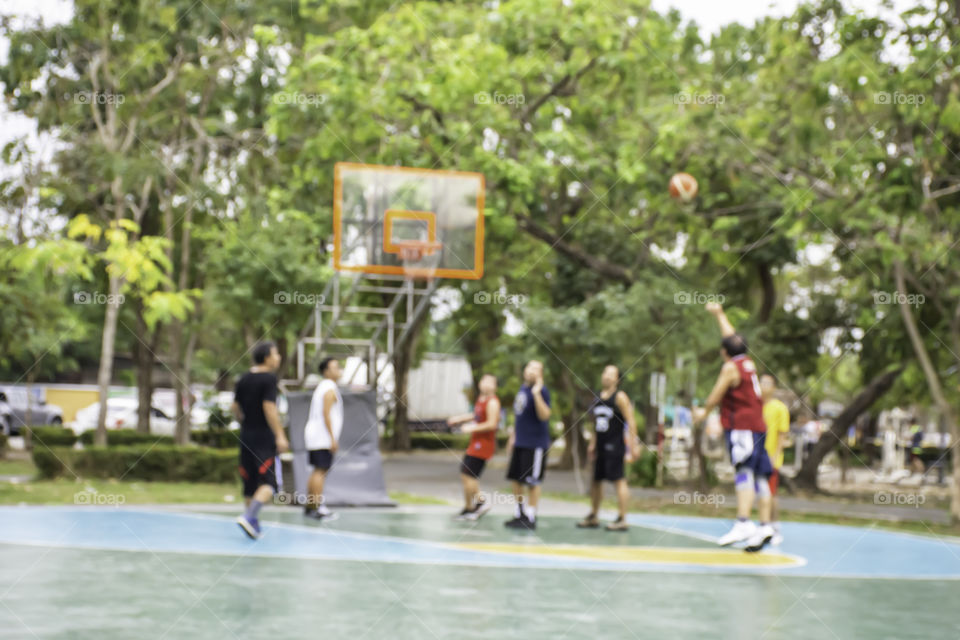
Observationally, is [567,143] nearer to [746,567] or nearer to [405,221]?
[405,221]

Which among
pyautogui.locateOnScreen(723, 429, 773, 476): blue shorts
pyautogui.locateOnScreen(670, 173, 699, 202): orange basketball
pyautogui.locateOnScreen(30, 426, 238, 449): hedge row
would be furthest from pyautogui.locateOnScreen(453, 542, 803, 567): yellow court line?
pyautogui.locateOnScreen(30, 426, 238, 449): hedge row

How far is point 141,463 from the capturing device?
19.7 metres

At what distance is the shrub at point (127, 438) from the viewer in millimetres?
26016

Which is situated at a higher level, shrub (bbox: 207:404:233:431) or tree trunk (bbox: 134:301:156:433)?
tree trunk (bbox: 134:301:156:433)
